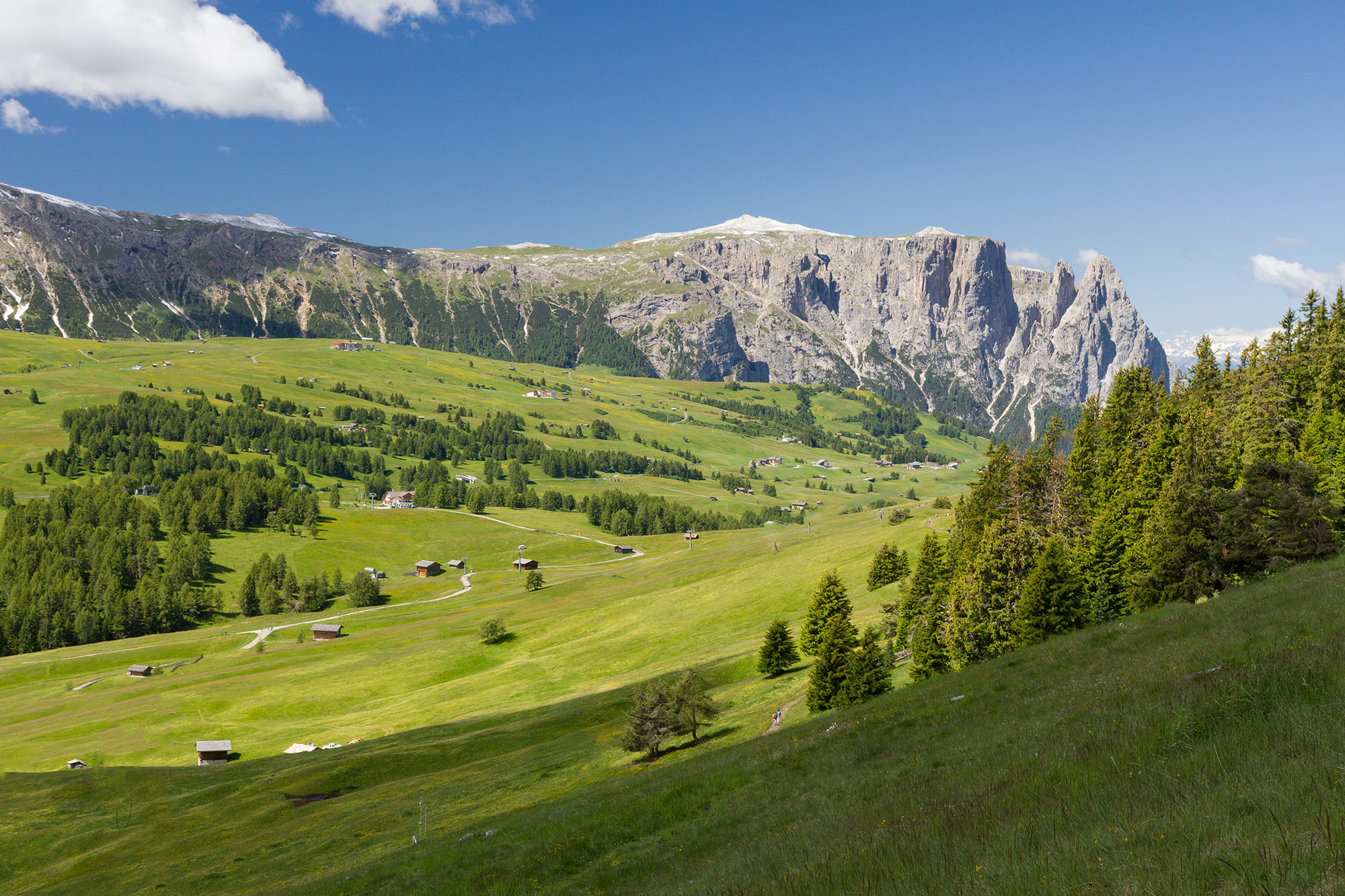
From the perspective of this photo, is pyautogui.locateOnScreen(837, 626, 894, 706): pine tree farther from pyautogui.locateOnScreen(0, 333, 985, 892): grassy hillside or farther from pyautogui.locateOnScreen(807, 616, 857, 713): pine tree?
pyautogui.locateOnScreen(0, 333, 985, 892): grassy hillside

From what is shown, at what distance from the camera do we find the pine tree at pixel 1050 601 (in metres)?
48.4

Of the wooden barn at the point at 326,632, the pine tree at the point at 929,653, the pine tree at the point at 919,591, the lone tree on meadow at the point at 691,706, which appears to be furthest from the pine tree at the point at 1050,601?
the wooden barn at the point at 326,632

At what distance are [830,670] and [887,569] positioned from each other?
4119 centimetres

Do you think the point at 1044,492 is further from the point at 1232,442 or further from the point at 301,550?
the point at 301,550

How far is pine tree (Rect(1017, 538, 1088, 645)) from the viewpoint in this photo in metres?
48.4

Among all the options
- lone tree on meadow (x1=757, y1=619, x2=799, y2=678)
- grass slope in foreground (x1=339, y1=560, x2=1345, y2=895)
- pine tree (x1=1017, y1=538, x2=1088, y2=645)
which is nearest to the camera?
grass slope in foreground (x1=339, y1=560, x2=1345, y2=895)

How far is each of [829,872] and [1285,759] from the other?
659 centimetres

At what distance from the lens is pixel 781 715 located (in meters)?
52.4

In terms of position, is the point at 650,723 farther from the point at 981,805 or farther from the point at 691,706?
the point at 981,805

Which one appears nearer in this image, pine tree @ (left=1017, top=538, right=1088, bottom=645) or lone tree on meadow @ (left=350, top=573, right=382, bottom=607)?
pine tree @ (left=1017, top=538, right=1088, bottom=645)

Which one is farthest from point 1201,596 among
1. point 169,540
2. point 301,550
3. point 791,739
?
point 169,540

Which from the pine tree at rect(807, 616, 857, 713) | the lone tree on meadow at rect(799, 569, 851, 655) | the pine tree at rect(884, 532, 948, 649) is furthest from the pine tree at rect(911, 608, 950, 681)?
the pine tree at rect(884, 532, 948, 649)

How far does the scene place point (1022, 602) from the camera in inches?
1944

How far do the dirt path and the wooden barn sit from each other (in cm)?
11044
